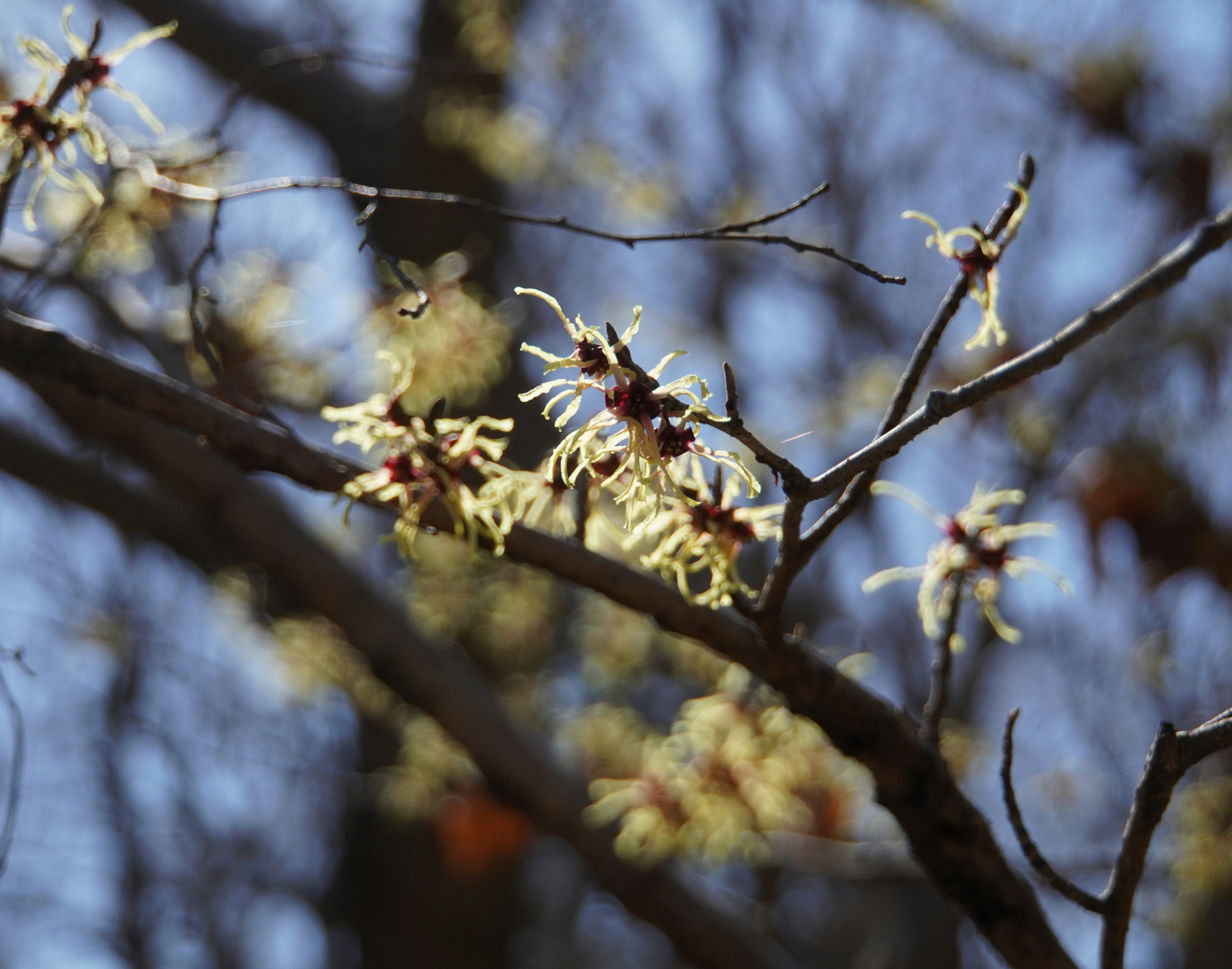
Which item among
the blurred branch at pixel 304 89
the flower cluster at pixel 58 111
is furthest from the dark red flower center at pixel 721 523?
the blurred branch at pixel 304 89

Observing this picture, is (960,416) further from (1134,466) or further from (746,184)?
(746,184)

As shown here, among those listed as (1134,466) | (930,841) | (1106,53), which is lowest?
(930,841)

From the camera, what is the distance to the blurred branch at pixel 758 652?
100cm

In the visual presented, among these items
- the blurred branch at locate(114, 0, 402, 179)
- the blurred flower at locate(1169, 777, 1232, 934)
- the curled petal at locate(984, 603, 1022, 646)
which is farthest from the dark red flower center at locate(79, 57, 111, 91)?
the blurred branch at locate(114, 0, 402, 179)

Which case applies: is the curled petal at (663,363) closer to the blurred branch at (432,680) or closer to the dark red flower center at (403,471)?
the dark red flower center at (403,471)

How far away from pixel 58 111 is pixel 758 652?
3.06ft

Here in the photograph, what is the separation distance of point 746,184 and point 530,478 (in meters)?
2.84

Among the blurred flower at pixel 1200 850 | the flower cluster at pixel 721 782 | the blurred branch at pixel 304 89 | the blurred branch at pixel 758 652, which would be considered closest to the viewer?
the blurred branch at pixel 758 652

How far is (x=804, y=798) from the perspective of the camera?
2238mm

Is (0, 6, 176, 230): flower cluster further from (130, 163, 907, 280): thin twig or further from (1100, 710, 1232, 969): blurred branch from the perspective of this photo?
(1100, 710, 1232, 969): blurred branch

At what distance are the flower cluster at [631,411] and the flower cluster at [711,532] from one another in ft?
0.31

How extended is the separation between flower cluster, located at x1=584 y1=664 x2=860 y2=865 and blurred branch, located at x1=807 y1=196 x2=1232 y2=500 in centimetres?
92

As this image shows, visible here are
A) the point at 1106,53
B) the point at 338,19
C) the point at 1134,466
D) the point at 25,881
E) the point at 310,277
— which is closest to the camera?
the point at 310,277

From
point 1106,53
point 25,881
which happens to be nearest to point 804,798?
point 1106,53
